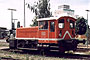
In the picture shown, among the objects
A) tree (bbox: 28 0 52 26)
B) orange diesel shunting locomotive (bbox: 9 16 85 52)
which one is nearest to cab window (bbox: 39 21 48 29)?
orange diesel shunting locomotive (bbox: 9 16 85 52)

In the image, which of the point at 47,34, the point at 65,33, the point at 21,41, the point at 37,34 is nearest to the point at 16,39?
the point at 21,41

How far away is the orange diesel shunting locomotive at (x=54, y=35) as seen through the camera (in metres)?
14.0

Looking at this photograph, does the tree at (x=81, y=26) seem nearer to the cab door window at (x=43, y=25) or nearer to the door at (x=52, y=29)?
the cab door window at (x=43, y=25)

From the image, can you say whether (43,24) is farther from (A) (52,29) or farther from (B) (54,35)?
(B) (54,35)

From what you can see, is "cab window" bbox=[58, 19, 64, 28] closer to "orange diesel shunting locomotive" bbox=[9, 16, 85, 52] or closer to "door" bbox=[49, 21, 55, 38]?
"orange diesel shunting locomotive" bbox=[9, 16, 85, 52]

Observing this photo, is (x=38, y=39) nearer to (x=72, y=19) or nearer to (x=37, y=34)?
(x=37, y=34)

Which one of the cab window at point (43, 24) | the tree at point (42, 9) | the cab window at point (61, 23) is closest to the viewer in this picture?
the cab window at point (61, 23)

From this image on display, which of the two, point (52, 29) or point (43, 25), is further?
point (43, 25)

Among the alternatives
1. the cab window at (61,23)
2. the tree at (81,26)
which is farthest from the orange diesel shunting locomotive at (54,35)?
the tree at (81,26)

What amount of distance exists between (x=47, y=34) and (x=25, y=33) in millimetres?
3330

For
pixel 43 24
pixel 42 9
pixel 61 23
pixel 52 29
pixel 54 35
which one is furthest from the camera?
pixel 42 9

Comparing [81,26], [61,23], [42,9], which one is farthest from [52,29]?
[81,26]

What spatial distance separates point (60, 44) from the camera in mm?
13852

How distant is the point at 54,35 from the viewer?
14.0 meters
